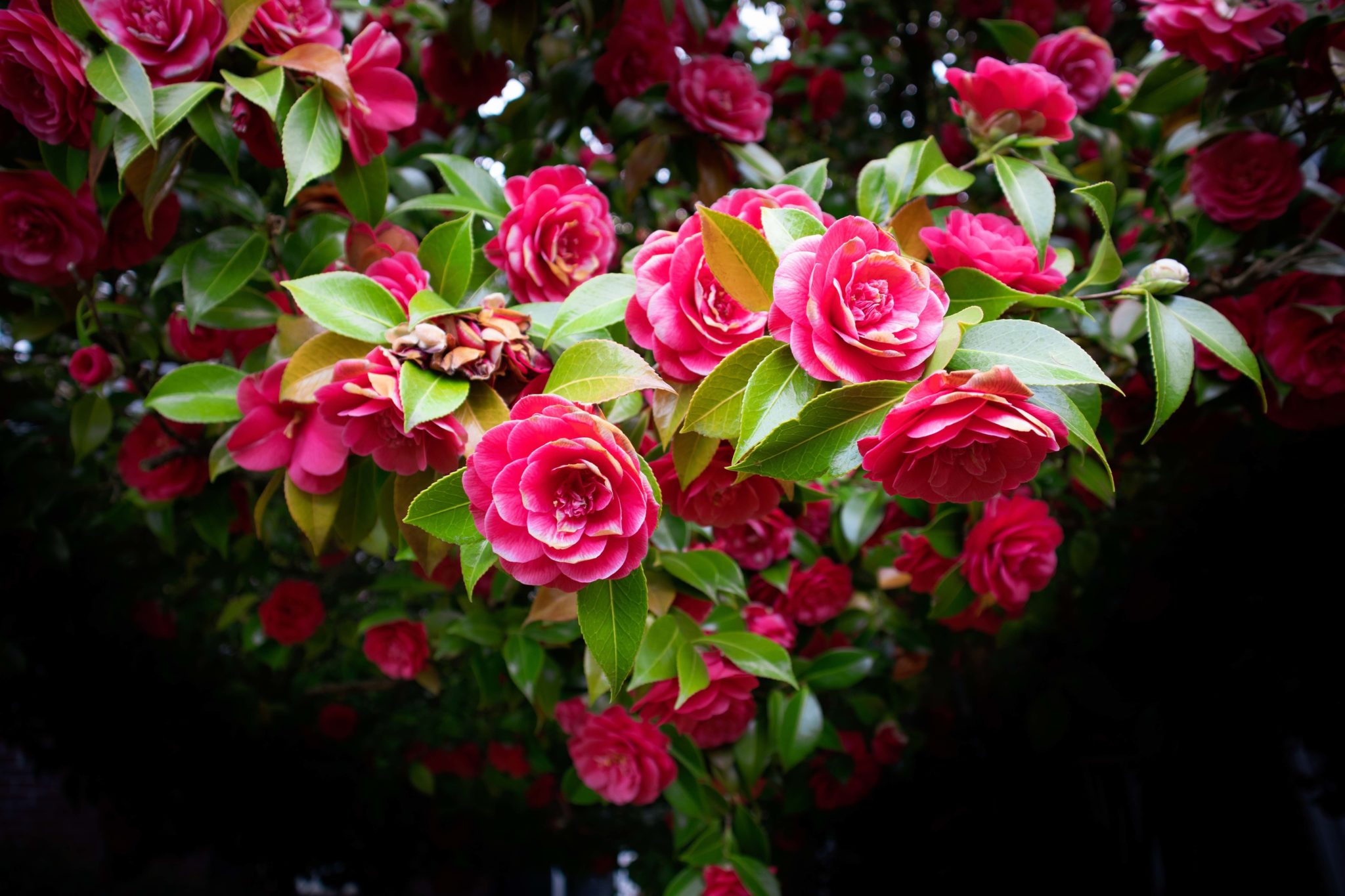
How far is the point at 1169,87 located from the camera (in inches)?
40.6

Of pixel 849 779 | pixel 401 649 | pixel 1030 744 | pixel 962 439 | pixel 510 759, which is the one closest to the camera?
pixel 962 439

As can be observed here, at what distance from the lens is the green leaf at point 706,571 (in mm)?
792

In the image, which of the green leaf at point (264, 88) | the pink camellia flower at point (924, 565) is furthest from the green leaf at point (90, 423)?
the pink camellia flower at point (924, 565)

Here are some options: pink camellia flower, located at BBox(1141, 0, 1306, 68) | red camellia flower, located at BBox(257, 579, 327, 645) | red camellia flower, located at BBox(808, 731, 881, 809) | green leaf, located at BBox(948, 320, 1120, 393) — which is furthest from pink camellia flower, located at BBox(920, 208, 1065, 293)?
red camellia flower, located at BBox(257, 579, 327, 645)

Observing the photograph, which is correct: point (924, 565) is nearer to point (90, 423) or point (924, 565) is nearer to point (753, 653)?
point (753, 653)

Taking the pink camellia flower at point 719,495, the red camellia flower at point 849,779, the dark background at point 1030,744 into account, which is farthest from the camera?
the red camellia flower at point 849,779

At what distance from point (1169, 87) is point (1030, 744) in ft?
4.66

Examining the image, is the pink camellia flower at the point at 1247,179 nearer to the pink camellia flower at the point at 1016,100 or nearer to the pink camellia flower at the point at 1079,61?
the pink camellia flower at the point at 1079,61

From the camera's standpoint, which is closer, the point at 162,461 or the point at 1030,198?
the point at 1030,198

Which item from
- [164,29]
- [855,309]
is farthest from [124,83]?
[855,309]

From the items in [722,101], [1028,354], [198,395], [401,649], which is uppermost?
[1028,354]

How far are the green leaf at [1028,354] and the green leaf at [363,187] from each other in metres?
0.62

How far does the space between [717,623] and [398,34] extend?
1219mm

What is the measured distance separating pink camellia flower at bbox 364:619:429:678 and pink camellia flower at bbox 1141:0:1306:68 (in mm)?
1300
